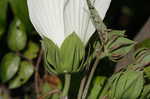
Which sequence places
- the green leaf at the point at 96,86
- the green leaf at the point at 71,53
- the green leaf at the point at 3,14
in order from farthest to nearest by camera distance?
the green leaf at the point at 3,14
the green leaf at the point at 96,86
the green leaf at the point at 71,53

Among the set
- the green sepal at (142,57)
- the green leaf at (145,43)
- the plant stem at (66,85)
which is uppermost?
the green sepal at (142,57)

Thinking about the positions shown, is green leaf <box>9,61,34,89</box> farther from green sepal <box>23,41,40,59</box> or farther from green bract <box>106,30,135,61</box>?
green bract <box>106,30,135,61</box>

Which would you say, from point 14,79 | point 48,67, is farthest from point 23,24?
point 48,67

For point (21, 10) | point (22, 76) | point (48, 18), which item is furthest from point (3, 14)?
point (48, 18)

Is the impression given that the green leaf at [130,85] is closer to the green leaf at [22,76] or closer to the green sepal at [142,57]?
the green sepal at [142,57]

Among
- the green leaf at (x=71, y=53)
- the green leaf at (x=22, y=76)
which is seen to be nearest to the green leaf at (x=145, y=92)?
the green leaf at (x=71, y=53)

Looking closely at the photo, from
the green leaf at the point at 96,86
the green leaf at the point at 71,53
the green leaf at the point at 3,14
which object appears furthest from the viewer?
the green leaf at the point at 3,14

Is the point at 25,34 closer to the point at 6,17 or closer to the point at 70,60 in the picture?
the point at 6,17
